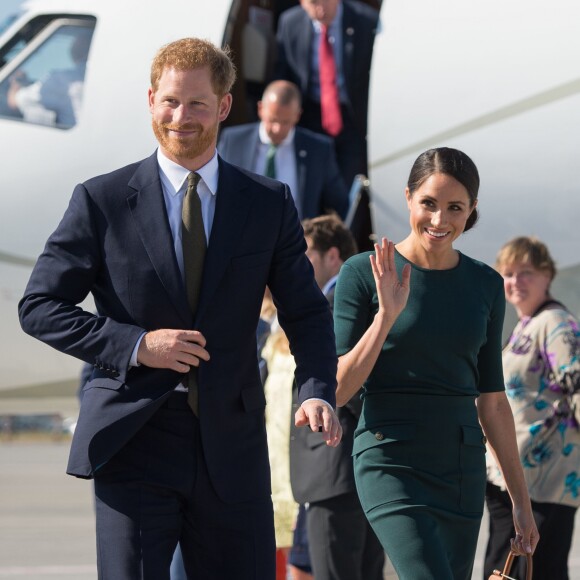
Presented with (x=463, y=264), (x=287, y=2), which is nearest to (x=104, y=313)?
(x=463, y=264)

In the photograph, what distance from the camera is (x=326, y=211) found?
24.1ft

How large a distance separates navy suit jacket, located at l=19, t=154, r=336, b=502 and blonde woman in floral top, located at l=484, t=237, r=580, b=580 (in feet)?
6.90

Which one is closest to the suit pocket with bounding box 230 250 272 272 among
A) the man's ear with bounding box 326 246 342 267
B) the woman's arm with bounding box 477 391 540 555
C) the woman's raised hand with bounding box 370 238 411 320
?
the woman's raised hand with bounding box 370 238 411 320

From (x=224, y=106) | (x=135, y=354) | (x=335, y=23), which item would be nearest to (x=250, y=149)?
(x=335, y=23)

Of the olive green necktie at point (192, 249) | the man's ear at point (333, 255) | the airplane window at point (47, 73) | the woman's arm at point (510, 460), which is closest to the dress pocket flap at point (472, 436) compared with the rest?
the woman's arm at point (510, 460)

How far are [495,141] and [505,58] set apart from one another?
41 cm

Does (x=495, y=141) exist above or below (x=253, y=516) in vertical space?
above

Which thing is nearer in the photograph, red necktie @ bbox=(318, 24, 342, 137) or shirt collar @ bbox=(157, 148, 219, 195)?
shirt collar @ bbox=(157, 148, 219, 195)

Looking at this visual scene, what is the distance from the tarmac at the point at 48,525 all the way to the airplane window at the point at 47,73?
162 cm

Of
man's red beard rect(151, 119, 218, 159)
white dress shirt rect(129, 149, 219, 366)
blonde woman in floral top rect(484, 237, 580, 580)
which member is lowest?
blonde woman in floral top rect(484, 237, 580, 580)

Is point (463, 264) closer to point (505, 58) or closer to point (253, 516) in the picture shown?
point (253, 516)

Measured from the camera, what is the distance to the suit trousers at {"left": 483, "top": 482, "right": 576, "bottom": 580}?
208 inches

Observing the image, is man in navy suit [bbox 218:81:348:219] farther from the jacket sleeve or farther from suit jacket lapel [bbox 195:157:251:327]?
the jacket sleeve

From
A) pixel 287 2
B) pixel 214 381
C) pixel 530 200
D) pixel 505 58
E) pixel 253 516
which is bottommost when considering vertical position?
pixel 253 516
